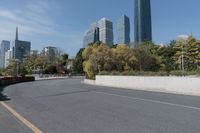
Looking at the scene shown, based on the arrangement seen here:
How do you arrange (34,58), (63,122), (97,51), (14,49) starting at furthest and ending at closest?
(14,49)
(34,58)
(97,51)
(63,122)

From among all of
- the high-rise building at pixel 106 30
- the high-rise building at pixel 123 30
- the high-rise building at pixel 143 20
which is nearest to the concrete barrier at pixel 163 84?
the high-rise building at pixel 143 20

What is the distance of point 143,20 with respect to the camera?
425ft

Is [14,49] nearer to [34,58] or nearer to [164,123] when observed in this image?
[34,58]

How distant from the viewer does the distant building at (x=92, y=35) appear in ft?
447

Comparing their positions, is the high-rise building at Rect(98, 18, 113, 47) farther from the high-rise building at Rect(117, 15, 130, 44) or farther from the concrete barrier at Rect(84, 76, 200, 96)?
the concrete barrier at Rect(84, 76, 200, 96)

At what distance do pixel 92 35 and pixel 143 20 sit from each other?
84.4 feet

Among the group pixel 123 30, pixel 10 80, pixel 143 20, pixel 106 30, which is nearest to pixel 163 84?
pixel 10 80

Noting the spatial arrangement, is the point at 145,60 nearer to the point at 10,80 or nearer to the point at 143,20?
the point at 10,80

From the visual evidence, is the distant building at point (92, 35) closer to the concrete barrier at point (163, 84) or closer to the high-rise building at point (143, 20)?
the high-rise building at point (143, 20)

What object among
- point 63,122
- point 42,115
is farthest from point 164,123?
point 42,115

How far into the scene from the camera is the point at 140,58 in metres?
64.8

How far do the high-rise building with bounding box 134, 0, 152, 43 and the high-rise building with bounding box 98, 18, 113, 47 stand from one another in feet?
48.8

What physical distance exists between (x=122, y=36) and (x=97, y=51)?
10430 cm

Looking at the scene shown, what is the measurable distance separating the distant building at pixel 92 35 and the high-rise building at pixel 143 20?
18.8 metres
